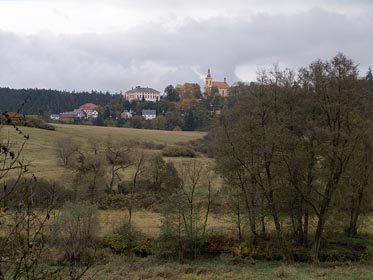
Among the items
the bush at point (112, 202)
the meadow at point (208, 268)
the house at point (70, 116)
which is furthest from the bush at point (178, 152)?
the house at point (70, 116)

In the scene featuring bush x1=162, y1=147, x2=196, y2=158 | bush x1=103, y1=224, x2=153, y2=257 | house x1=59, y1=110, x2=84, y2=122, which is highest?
house x1=59, y1=110, x2=84, y2=122

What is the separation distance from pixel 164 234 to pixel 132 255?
113 inches

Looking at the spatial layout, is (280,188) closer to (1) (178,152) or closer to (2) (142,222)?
(2) (142,222)

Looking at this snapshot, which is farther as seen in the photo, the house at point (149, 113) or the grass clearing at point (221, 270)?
the house at point (149, 113)

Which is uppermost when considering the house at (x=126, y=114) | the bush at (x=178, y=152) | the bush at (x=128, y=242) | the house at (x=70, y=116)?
the house at (x=126, y=114)

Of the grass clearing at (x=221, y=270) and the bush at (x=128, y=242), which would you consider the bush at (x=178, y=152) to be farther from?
the grass clearing at (x=221, y=270)

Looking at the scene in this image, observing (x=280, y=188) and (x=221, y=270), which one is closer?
(x=221, y=270)

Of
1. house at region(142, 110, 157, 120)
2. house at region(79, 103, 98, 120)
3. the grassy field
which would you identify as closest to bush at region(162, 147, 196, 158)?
the grassy field

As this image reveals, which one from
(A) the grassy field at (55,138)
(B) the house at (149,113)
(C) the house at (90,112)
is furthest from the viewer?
(C) the house at (90,112)

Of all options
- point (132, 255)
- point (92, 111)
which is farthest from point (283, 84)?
point (92, 111)

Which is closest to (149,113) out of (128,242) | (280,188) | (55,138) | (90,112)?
(90,112)

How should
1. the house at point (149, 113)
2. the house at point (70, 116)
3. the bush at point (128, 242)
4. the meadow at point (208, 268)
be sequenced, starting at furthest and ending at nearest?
the house at point (149, 113) → the house at point (70, 116) → the bush at point (128, 242) → the meadow at point (208, 268)

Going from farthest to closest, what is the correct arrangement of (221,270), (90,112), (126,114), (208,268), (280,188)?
(90,112), (126,114), (280,188), (208,268), (221,270)

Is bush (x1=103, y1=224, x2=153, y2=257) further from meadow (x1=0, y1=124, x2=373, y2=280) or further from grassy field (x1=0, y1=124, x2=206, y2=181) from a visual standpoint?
grassy field (x1=0, y1=124, x2=206, y2=181)
